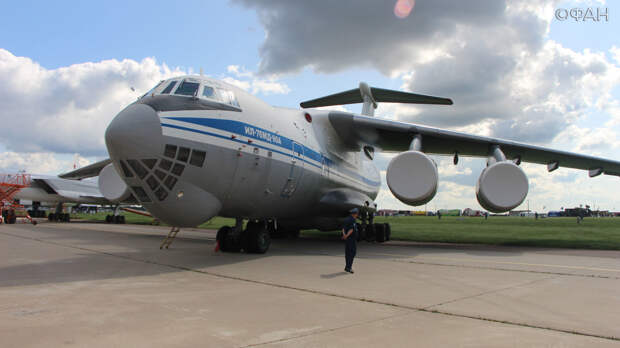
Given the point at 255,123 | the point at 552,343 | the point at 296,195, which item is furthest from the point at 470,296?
the point at 296,195

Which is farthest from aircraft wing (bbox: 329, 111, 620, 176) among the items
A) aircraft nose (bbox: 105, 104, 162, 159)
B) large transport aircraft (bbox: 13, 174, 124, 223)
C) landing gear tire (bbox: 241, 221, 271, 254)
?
large transport aircraft (bbox: 13, 174, 124, 223)

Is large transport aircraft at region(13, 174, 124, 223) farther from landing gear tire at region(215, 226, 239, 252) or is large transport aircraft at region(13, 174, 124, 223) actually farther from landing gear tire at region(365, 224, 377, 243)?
landing gear tire at region(215, 226, 239, 252)

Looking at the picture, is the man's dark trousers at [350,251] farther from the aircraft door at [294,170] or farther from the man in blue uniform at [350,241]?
the aircraft door at [294,170]

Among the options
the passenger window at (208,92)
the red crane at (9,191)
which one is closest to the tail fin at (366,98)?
the passenger window at (208,92)

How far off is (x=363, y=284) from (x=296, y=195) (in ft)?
15.6

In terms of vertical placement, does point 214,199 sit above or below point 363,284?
above

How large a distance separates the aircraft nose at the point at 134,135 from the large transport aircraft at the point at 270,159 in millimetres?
16

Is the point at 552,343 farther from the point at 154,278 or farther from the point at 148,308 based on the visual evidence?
the point at 154,278

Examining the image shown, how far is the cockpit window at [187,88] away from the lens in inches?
284

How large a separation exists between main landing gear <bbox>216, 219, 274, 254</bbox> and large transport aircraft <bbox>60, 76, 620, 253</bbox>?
0.02 metres

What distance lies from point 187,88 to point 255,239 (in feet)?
12.3

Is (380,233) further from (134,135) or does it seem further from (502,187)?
(134,135)

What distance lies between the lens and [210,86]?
7684mm

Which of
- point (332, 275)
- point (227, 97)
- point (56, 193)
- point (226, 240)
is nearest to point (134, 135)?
point (227, 97)
